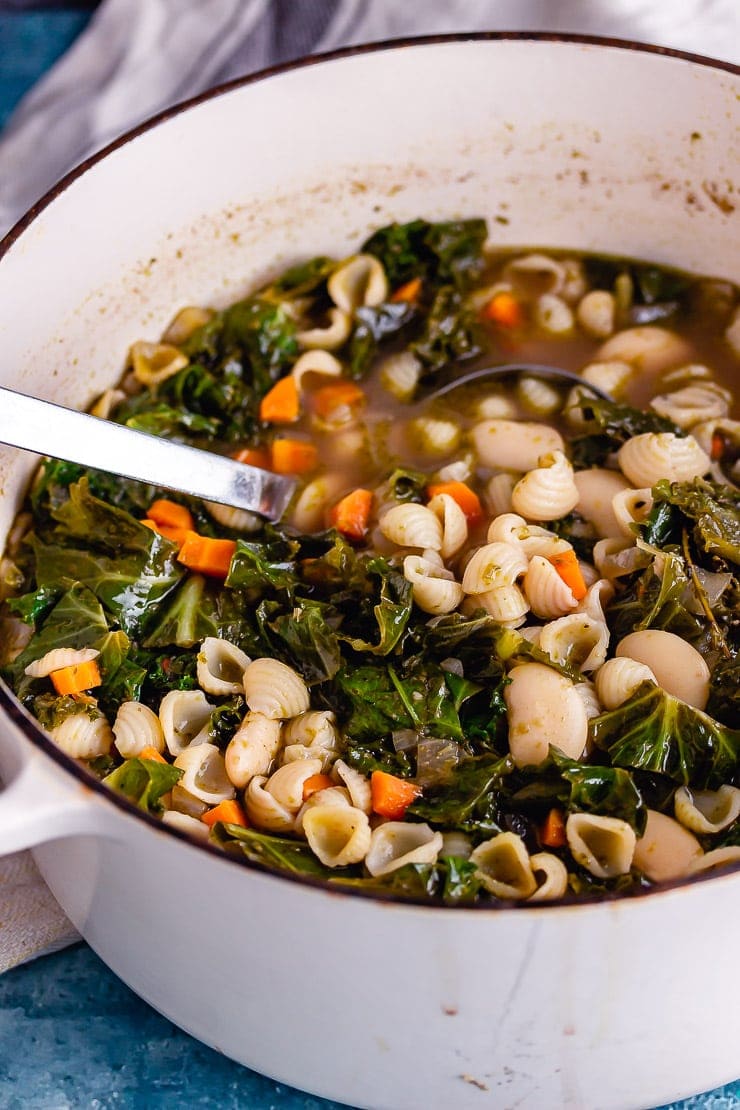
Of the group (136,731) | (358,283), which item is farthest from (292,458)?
(136,731)

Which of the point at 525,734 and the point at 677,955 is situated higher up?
the point at 677,955

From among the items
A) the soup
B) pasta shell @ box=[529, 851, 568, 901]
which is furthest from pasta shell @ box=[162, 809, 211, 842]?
pasta shell @ box=[529, 851, 568, 901]

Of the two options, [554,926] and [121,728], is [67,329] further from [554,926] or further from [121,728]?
[554,926]

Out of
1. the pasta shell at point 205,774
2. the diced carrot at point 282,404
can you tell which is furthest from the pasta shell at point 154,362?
the pasta shell at point 205,774

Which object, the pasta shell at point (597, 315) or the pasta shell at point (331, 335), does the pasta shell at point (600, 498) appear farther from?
the pasta shell at point (331, 335)

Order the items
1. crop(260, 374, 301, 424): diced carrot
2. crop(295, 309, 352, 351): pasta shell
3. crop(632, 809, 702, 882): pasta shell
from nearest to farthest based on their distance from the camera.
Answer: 1. crop(632, 809, 702, 882): pasta shell
2. crop(260, 374, 301, 424): diced carrot
3. crop(295, 309, 352, 351): pasta shell

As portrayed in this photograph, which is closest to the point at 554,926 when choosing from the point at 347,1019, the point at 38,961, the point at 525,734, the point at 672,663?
the point at 347,1019

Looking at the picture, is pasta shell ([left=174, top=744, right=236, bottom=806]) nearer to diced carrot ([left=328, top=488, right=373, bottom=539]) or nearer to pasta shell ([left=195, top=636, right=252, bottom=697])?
pasta shell ([left=195, top=636, right=252, bottom=697])
